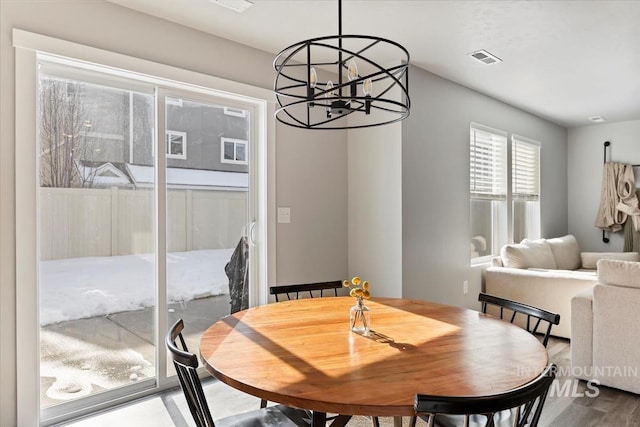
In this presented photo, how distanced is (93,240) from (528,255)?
171 inches

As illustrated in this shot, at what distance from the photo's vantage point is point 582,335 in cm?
307

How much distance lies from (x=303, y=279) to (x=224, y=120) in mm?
1480

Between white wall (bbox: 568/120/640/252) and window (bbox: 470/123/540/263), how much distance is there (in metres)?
1.18

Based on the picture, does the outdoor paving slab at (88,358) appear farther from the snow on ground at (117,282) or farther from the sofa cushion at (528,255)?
the sofa cushion at (528,255)

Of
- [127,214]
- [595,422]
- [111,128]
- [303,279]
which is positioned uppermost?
[111,128]

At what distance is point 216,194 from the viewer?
3.20 meters

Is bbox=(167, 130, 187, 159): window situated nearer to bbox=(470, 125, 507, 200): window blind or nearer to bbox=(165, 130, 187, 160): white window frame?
bbox=(165, 130, 187, 160): white window frame

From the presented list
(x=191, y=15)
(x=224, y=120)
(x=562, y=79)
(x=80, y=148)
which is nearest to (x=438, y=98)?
(x=562, y=79)

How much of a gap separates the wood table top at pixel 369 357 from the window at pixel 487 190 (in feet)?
9.22

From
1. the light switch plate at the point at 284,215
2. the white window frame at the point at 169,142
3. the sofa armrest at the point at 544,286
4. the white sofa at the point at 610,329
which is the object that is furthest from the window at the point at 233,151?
the sofa armrest at the point at 544,286

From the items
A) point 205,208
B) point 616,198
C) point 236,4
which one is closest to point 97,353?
point 205,208

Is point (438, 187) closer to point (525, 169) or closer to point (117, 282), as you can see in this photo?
point (525, 169)

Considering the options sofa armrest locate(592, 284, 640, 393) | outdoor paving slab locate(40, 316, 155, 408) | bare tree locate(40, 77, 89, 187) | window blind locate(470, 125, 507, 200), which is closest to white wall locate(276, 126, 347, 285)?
outdoor paving slab locate(40, 316, 155, 408)

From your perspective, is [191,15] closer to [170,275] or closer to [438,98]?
[170,275]
